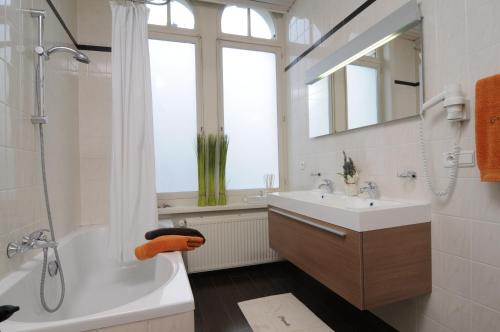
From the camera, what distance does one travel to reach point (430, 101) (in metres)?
1.29

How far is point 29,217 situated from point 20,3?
1.08 m

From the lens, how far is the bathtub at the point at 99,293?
2.79 ft

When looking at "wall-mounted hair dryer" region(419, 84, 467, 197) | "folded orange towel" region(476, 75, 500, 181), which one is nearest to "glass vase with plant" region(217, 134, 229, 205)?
"wall-mounted hair dryer" region(419, 84, 467, 197)

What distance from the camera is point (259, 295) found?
210 cm

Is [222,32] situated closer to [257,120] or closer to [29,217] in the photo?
[257,120]

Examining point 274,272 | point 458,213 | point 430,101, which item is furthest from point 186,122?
point 458,213

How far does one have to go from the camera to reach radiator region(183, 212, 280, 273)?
238cm

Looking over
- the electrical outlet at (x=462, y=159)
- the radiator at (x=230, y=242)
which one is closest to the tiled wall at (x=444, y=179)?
the electrical outlet at (x=462, y=159)

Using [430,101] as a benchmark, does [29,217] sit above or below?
below

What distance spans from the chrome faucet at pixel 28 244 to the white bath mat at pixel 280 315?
1294mm

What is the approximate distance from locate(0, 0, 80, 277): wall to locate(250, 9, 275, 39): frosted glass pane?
5.63 ft

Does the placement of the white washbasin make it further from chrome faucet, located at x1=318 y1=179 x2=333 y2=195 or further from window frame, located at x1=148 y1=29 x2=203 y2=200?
window frame, located at x1=148 y1=29 x2=203 y2=200

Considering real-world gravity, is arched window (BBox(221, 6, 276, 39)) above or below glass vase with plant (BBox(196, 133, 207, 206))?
above

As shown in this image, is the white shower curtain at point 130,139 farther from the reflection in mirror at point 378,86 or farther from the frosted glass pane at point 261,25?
the frosted glass pane at point 261,25
